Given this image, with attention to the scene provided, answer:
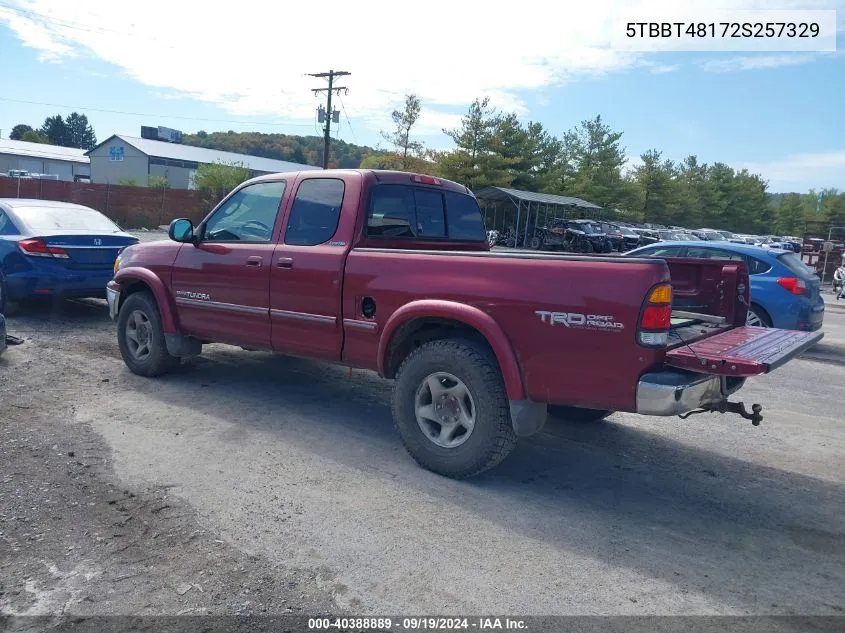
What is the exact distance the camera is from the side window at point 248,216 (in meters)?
5.80

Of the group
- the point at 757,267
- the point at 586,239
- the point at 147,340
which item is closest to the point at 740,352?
the point at 147,340

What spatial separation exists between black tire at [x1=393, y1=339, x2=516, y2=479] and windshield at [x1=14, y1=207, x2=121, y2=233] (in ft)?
22.4

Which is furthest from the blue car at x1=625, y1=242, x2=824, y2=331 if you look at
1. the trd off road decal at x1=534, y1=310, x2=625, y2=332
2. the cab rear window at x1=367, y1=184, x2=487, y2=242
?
the trd off road decal at x1=534, y1=310, x2=625, y2=332

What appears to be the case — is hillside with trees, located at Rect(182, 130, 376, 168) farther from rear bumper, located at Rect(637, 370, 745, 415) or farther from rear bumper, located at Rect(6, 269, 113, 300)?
rear bumper, located at Rect(637, 370, 745, 415)

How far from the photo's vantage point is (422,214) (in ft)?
18.9

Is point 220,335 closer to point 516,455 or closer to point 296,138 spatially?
point 516,455

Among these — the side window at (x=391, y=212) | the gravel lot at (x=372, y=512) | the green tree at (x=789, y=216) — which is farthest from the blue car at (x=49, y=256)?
the green tree at (x=789, y=216)

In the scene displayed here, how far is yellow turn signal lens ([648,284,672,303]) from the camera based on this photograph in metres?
3.76

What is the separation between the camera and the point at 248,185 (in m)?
6.14

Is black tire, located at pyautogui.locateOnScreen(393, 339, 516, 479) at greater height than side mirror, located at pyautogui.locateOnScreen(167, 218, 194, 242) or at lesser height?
lesser

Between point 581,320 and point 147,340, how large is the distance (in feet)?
14.5

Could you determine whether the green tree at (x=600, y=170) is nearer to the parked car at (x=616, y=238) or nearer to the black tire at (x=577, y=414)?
the parked car at (x=616, y=238)

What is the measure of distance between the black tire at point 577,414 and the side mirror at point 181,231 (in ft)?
11.1

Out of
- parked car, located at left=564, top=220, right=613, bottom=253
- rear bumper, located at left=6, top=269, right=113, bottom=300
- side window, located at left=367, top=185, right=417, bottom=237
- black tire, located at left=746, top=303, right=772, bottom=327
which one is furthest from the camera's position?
parked car, located at left=564, top=220, right=613, bottom=253
